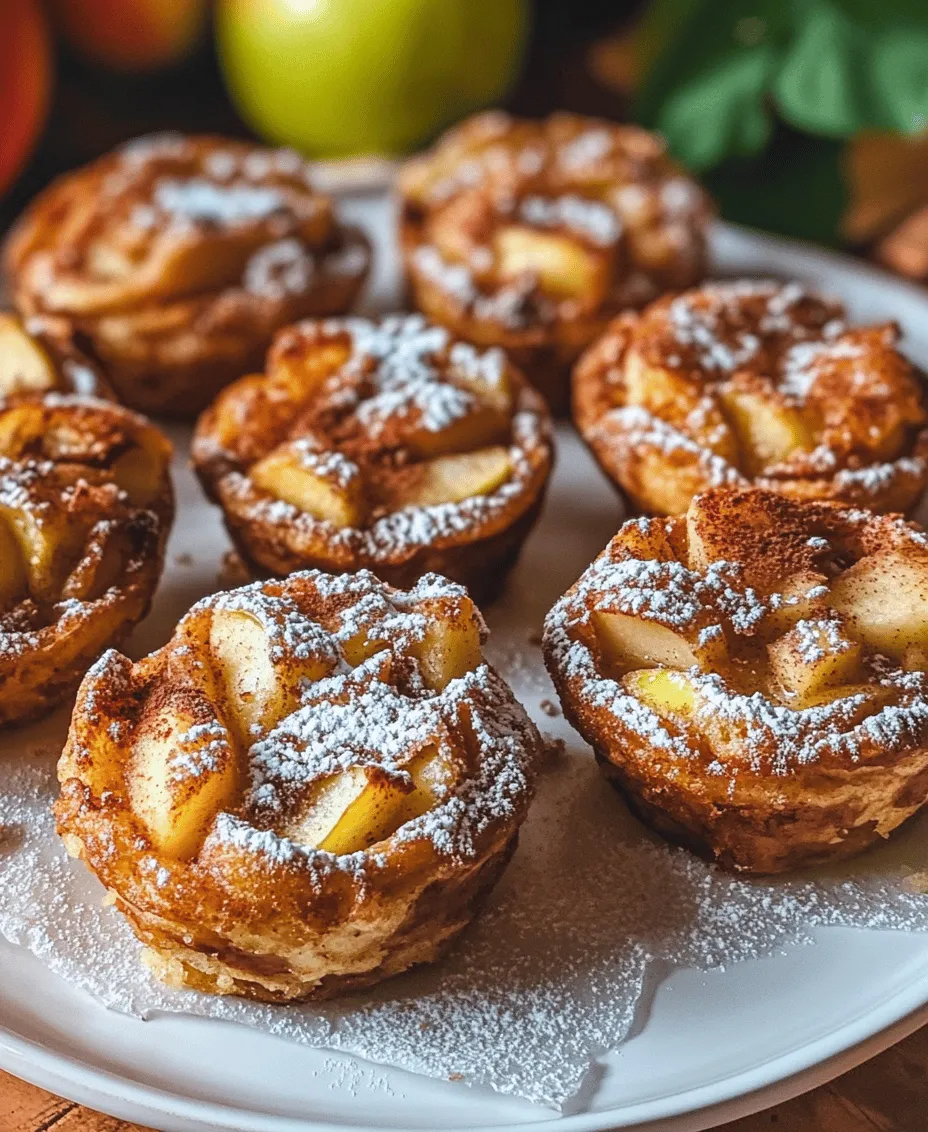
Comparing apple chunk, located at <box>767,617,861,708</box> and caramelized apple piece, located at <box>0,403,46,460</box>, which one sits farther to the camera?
caramelized apple piece, located at <box>0,403,46,460</box>

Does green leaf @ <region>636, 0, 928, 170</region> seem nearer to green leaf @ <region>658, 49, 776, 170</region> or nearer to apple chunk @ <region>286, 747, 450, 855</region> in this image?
green leaf @ <region>658, 49, 776, 170</region>

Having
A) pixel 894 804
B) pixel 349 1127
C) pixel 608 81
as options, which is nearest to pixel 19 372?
pixel 349 1127

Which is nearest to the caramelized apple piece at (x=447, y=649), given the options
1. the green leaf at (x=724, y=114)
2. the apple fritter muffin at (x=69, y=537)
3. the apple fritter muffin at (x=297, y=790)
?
the apple fritter muffin at (x=297, y=790)

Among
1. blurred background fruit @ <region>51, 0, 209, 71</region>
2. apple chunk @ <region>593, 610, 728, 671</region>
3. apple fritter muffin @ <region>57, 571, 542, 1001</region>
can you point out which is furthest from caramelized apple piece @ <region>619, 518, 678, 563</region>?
blurred background fruit @ <region>51, 0, 209, 71</region>

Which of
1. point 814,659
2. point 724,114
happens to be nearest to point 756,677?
point 814,659

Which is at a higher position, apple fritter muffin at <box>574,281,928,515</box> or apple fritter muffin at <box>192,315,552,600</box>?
apple fritter muffin at <box>574,281,928,515</box>

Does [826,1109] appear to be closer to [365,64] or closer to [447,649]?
[447,649]
